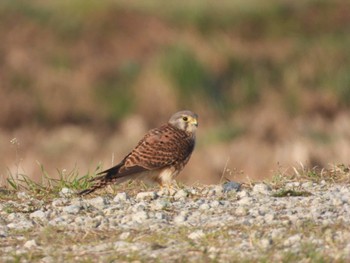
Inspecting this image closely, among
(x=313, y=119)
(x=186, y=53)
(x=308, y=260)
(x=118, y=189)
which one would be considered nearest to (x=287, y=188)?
(x=118, y=189)

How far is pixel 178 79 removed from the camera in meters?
19.3

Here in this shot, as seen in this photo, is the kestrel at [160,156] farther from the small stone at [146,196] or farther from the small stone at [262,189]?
the small stone at [262,189]

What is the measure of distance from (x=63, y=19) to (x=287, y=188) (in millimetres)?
15270

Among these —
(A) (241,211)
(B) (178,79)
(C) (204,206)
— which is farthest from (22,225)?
(B) (178,79)

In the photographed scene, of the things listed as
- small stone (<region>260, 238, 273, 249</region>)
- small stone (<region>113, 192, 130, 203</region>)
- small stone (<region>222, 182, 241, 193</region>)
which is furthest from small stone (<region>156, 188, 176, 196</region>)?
small stone (<region>260, 238, 273, 249</region>)

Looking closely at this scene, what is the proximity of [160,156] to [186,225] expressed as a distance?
196 cm

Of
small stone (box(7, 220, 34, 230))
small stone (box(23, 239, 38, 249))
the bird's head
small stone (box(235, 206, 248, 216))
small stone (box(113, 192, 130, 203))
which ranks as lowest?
small stone (box(23, 239, 38, 249))

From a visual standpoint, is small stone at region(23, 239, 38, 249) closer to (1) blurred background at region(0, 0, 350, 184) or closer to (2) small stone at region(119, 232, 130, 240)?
(2) small stone at region(119, 232, 130, 240)

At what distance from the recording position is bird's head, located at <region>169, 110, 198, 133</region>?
9488mm

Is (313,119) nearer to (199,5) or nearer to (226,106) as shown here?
(226,106)

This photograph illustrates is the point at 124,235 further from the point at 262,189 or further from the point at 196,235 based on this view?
the point at 262,189

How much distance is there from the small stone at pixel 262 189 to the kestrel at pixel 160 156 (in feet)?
2.73

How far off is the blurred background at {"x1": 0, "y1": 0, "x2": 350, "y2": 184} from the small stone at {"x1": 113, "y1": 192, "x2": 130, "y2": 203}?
226 inches

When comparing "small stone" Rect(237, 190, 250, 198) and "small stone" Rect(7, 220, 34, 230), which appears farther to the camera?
"small stone" Rect(237, 190, 250, 198)
